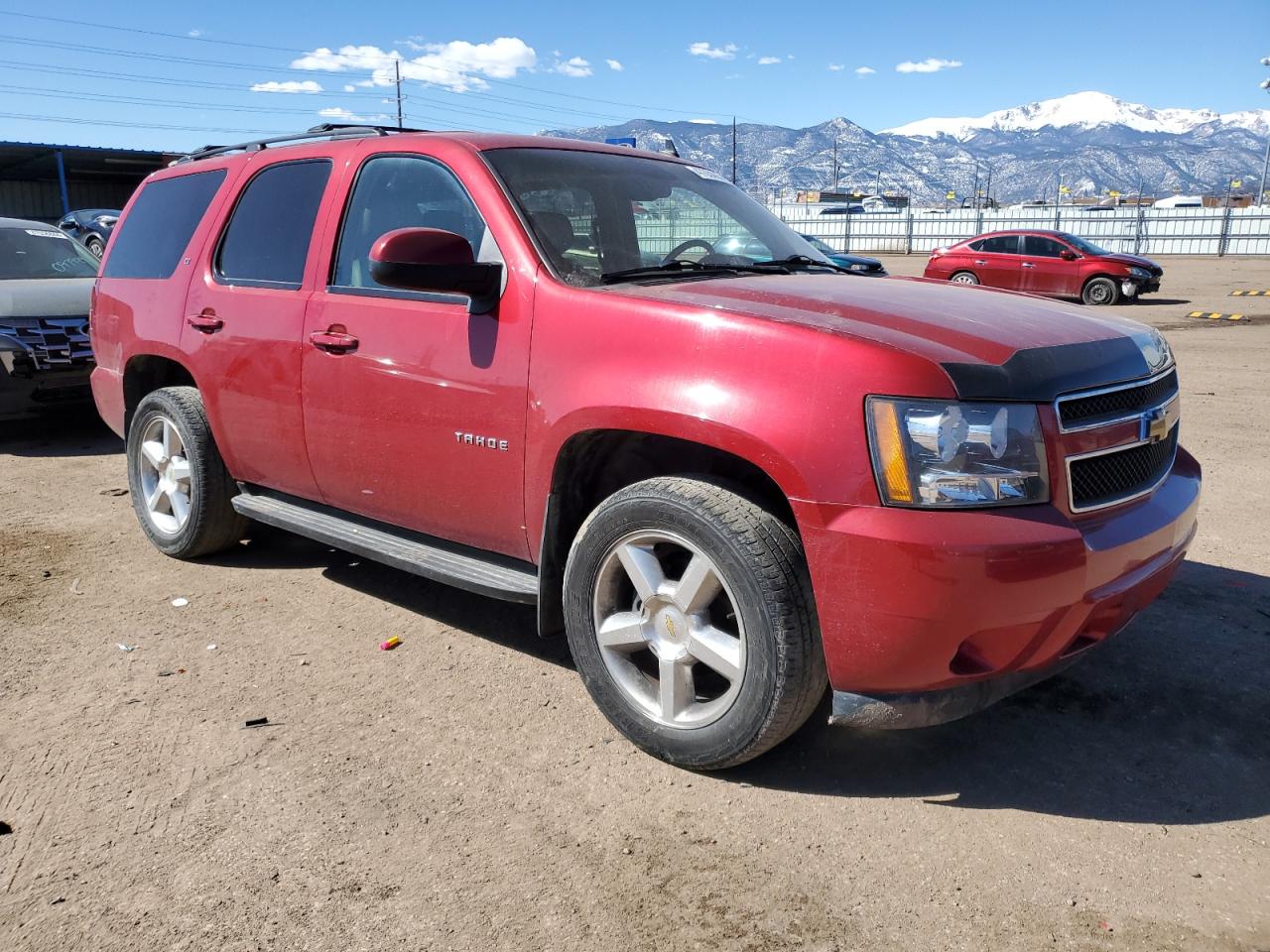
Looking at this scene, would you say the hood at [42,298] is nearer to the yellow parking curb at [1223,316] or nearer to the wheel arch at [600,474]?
the wheel arch at [600,474]

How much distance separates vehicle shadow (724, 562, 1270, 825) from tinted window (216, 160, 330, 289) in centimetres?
267

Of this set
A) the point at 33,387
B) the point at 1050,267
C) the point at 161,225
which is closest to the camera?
the point at 161,225

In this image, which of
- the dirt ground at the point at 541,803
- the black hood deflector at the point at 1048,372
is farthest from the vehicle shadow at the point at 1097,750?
the black hood deflector at the point at 1048,372

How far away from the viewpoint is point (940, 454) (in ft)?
7.87

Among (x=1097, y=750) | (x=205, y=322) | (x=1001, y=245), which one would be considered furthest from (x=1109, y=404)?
(x=1001, y=245)

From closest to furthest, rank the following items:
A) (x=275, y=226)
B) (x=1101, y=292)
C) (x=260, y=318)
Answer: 1. (x=260, y=318)
2. (x=275, y=226)
3. (x=1101, y=292)

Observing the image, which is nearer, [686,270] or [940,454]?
[940,454]

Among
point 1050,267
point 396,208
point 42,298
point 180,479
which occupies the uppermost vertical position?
point 396,208

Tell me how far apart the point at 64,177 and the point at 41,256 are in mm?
33386

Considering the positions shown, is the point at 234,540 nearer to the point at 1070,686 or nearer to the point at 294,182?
the point at 294,182

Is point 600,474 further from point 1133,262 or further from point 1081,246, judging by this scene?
point 1081,246

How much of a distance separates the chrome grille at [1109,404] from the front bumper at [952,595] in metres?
0.25

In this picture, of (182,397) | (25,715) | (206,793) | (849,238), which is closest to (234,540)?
(182,397)

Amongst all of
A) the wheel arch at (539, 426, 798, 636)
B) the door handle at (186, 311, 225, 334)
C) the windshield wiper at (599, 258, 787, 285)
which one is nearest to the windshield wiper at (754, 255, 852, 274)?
the windshield wiper at (599, 258, 787, 285)
